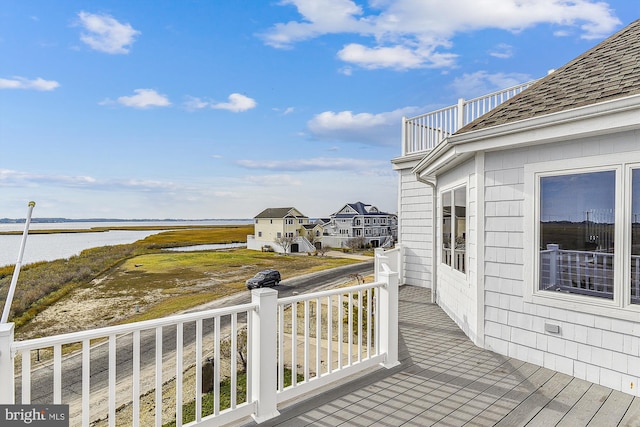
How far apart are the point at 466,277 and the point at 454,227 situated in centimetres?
83

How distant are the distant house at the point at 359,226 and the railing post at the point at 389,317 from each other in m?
40.4

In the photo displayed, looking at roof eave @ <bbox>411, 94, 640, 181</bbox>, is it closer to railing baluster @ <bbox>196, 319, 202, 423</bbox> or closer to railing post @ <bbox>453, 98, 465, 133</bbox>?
railing post @ <bbox>453, 98, 465, 133</bbox>

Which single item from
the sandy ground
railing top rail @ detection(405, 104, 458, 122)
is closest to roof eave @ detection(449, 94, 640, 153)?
railing top rail @ detection(405, 104, 458, 122)

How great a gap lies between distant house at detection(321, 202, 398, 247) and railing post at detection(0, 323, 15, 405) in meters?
42.7

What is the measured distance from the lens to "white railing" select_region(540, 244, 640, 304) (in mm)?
3102

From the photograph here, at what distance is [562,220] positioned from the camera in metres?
3.44

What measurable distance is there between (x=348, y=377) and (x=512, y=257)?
2.17 meters

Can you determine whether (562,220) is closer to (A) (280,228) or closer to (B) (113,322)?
(B) (113,322)

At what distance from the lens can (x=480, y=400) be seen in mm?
2832

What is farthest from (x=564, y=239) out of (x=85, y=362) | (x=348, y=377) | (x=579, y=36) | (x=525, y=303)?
(x=579, y=36)

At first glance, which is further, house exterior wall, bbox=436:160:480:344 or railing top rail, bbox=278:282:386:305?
house exterior wall, bbox=436:160:480:344

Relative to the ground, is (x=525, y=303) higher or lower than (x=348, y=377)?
higher

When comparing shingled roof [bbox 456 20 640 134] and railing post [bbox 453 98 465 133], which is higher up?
railing post [bbox 453 98 465 133]

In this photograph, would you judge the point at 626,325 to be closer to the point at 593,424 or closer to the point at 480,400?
the point at 593,424
